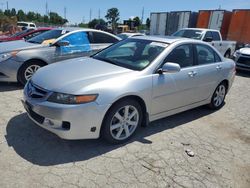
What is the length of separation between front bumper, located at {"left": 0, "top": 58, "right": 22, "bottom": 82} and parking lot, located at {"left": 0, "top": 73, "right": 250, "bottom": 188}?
1270 millimetres

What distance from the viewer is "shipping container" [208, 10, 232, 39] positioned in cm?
1697

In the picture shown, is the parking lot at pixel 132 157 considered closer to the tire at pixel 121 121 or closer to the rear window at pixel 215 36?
the tire at pixel 121 121

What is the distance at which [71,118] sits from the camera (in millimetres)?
2930

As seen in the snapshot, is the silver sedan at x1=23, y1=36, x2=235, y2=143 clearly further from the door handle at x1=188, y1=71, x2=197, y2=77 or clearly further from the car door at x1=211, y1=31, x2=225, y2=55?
the car door at x1=211, y1=31, x2=225, y2=55

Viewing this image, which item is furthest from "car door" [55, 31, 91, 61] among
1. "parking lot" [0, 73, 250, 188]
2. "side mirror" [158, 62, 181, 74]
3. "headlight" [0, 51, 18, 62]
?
"side mirror" [158, 62, 181, 74]

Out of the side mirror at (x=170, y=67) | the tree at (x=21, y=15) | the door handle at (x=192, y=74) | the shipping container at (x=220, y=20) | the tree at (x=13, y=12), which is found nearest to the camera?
the side mirror at (x=170, y=67)

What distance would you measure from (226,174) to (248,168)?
42 cm

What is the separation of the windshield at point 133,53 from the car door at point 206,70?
2.92 feet

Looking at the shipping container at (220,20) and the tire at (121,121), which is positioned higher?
the shipping container at (220,20)

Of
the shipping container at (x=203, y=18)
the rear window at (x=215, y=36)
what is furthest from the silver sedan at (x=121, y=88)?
the shipping container at (x=203, y=18)

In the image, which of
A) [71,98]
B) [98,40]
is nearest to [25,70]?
[98,40]

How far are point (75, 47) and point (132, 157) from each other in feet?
13.0

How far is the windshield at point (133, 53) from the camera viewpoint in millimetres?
3771

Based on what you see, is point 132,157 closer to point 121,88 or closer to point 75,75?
point 121,88
